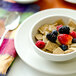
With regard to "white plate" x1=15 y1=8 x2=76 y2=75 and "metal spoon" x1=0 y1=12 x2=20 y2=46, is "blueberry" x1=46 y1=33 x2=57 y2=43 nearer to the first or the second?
"white plate" x1=15 y1=8 x2=76 y2=75

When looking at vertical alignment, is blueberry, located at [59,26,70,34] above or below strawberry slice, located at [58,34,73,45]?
above

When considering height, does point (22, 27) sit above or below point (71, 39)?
below

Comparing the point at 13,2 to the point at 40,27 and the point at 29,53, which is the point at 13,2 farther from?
the point at 29,53

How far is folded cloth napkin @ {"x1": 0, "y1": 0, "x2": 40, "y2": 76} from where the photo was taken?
734 mm

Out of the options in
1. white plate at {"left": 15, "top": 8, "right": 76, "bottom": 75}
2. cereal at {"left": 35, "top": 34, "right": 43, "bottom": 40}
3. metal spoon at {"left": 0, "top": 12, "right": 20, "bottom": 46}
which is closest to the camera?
white plate at {"left": 15, "top": 8, "right": 76, "bottom": 75}

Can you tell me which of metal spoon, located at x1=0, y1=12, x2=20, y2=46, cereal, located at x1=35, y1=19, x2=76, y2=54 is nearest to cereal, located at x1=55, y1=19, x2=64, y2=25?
cereal, located at x1=35, y1=19, x2=76, y2=54

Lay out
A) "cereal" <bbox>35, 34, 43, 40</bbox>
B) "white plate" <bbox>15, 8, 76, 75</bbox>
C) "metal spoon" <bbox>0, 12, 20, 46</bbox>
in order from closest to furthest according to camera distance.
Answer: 1. "white plate" <bbox>15, 8, 76, 75</bbox>
2. "cereal" <bbox>35, 34, 43, 40</bbox>
3. "metal spoon" <bbox>0, 12, 20, 46</bbox>

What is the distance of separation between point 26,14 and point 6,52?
370 mm

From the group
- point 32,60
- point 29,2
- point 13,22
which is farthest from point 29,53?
point 29,2

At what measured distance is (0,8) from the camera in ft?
3.80

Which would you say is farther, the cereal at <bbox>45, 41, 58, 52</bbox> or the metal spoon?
the metal spoon

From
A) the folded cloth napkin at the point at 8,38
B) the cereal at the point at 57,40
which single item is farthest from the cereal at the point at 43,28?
the folded cloth napkin at the point at 8,38

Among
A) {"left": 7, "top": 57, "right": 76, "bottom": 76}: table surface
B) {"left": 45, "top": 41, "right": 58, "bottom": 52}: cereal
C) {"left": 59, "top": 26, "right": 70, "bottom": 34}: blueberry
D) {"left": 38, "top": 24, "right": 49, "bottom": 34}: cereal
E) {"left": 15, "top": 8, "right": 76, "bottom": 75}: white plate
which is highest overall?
{"left": 59, "top": 26, "right": 70, "bottom": 34}: blueberry

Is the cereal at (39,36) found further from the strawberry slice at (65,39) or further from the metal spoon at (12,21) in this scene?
the metal spoon at (12,21)
